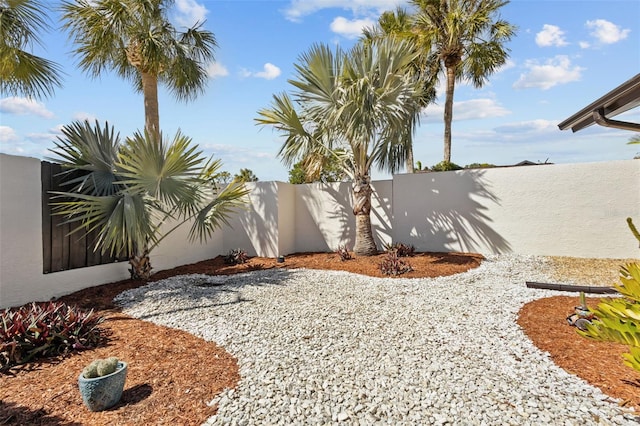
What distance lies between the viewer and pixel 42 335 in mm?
3359

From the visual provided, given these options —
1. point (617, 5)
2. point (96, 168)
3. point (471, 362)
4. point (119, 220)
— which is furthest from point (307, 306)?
point (617, 5)

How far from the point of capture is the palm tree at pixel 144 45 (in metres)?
7.45

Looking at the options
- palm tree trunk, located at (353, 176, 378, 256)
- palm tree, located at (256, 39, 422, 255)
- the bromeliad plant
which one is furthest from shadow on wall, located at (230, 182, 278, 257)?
the bromeliad plant

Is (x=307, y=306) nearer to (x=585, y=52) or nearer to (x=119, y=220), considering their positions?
(x=119, y=220)

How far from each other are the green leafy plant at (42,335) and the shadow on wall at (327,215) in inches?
256

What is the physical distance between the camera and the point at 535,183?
25.4 feet

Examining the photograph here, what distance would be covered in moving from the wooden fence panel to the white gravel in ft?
3.84

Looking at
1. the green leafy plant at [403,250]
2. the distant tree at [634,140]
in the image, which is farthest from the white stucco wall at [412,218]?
the distant tree at [634,140]

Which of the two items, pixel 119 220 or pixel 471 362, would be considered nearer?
pixel 471 362

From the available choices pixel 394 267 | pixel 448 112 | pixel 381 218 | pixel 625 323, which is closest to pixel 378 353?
pixel 625 323

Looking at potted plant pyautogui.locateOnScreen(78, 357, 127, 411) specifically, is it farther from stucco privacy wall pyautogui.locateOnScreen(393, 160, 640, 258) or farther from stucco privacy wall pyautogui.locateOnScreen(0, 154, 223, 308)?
stucco privacy wall pyautogui.locateOnScreen(393, 160, 640, 258)

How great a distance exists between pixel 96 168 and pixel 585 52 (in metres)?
9.35

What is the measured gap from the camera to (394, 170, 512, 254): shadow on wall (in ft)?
27.1

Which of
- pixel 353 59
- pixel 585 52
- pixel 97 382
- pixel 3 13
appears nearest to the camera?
pixel 97 382
